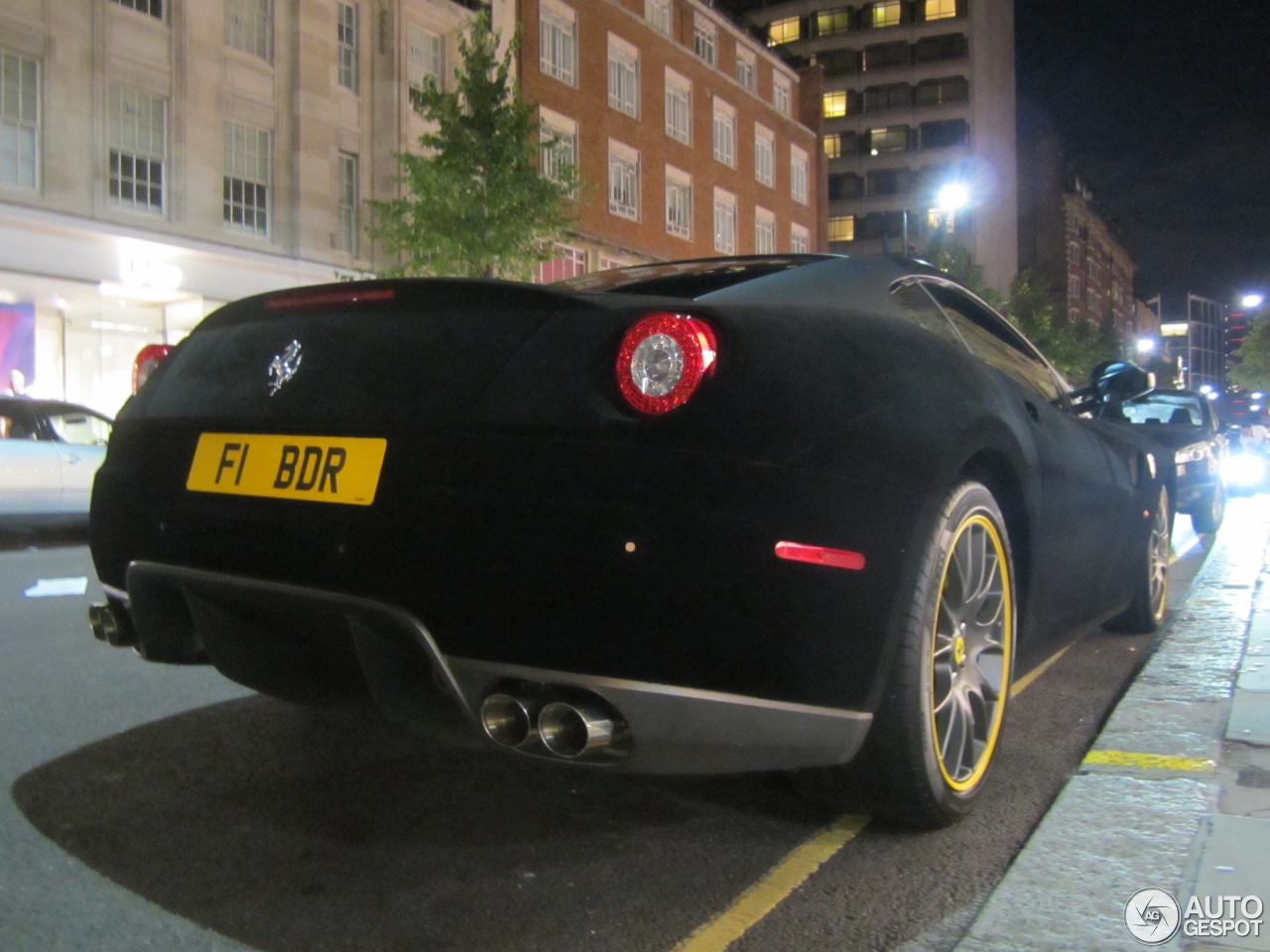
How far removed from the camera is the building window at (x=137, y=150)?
713 inches

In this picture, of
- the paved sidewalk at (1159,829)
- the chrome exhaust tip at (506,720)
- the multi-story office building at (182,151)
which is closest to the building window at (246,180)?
the multi-story office building at (182,151)

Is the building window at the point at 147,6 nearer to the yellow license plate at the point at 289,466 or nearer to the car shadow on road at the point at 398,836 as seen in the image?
the car shadow on road at the point at 398,836

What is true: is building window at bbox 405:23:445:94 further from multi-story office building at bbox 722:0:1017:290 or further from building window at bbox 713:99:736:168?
multi-story office building at bbox 722:0:1017:290

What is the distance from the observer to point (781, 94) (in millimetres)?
41812

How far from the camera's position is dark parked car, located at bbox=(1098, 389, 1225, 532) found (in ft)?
31.3

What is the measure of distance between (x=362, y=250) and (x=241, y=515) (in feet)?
66.8

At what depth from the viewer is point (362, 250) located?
22.0m

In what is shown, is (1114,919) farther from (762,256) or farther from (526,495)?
(762,256)

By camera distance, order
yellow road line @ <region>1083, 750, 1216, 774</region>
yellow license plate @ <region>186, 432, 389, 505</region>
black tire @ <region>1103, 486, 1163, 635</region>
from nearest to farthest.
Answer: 1. yellow license plate @ <region>186, 432, 389, 505</region>
2. yellow road line @ <region>1083, 750, 1216, 774</region>
3. black tire @ <region>1103, 486, 1163, 635</region>

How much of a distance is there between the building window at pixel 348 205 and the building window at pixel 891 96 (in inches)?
2008

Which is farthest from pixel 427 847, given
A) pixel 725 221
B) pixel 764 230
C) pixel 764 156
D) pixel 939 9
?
pixel 939 9

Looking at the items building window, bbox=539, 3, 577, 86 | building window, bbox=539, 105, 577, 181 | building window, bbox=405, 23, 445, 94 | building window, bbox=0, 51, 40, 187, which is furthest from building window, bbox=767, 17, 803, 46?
building window, bbox=0, 51, 40, 187

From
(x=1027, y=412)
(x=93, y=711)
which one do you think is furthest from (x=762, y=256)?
(x=93, y=711)

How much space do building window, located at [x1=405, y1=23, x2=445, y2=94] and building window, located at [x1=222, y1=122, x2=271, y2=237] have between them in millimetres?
3695
